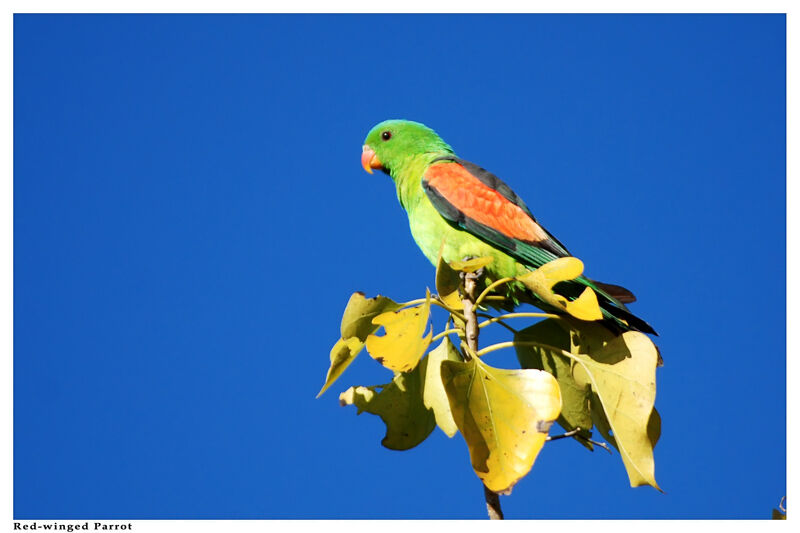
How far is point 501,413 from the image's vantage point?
2.62 m

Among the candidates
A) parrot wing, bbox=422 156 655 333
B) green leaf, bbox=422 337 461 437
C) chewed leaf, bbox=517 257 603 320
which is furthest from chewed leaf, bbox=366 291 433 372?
parrot wing, bbox=422 156 655 333

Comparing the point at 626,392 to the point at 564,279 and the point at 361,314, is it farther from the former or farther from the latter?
the point at 361,314

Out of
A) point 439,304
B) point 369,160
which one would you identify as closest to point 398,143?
point 369,160

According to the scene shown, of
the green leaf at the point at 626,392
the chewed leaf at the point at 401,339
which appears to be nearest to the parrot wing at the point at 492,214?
the green leaf at the point at 626,392

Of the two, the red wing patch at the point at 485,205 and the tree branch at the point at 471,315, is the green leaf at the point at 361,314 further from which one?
the red wing patch at the point at 485,205

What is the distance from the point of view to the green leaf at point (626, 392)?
8.68 feet

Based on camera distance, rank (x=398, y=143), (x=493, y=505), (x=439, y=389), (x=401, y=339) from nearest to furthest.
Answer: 1. (x=493, y=505)
2. (x=401, y=339)
3. (x=439, y=389)
4. (x=398, y=143)

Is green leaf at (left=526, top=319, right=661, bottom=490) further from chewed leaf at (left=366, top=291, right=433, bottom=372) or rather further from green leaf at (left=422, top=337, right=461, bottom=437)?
chewed leaf at (left=366, top=291, right=433, bottom=372)

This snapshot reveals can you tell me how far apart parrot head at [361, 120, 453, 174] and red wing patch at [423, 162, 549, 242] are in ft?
1.84

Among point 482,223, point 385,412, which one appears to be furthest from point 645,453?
point 482,223

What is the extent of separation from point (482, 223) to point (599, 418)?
161 centimetres

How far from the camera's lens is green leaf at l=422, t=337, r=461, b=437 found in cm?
309

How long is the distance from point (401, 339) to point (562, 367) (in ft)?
2.99
